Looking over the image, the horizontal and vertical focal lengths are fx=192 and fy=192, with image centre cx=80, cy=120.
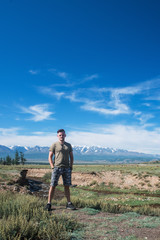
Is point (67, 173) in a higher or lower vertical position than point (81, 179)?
higher

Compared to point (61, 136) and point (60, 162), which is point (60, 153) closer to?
point (60, 162)

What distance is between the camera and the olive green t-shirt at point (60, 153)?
8.17 meters

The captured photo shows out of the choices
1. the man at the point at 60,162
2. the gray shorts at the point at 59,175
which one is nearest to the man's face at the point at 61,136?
the man at the point at 60,162

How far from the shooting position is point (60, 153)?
8227 millimetres

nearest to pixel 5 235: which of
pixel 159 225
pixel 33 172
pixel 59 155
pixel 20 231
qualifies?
pixel 20 231

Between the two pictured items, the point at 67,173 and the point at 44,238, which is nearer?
the point at 44,238

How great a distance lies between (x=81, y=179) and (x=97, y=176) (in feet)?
8.96

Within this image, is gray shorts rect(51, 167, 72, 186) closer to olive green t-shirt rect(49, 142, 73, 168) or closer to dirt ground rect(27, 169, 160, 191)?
olive green t-shirt rect(49, 142, 73, 168)

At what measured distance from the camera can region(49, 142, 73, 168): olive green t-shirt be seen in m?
8.17

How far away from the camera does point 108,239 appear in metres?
5.04

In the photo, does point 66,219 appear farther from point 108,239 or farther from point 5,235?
point 5,235

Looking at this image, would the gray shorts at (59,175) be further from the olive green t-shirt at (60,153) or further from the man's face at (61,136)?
the man's face at (61,136)

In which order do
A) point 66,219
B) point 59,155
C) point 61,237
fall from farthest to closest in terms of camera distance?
point 59,155
point 66,219
point 61,237

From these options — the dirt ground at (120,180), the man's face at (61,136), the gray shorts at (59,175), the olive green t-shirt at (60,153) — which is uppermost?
the man's face at (61,136)
